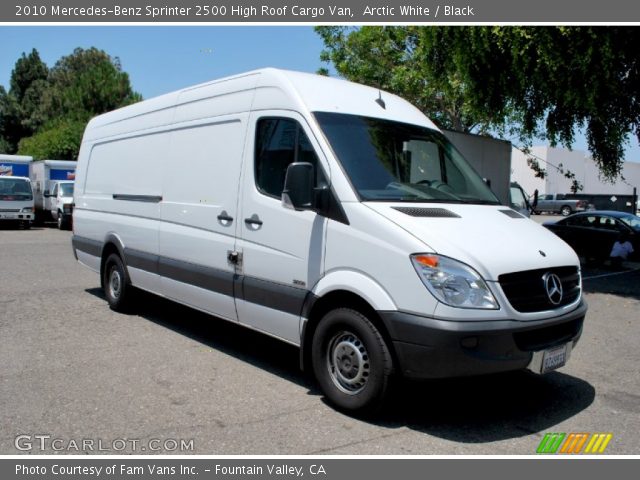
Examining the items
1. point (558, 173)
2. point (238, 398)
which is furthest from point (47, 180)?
point (558, 173)

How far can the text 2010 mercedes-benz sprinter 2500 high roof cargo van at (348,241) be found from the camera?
4.14 m

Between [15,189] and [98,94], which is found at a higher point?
[98,94]

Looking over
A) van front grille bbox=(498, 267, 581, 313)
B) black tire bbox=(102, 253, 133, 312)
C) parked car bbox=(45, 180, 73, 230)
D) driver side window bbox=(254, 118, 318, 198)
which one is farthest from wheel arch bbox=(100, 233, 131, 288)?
parked car bbox=(45, 180, 73, 230)

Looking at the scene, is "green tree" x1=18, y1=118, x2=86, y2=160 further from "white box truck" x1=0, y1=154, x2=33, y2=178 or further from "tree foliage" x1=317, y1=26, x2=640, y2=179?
"tree foliage" x1=317, y1=26, x2=640, y2=179

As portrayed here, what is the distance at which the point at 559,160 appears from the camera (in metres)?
52.0

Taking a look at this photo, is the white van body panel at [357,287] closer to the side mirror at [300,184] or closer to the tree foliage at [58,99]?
the side mirror at [300,184]

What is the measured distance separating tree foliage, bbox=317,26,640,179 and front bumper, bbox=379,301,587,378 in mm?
7049

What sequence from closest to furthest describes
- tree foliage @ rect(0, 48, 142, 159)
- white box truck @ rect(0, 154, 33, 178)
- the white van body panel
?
the white van body panel, white box truck @ rect(0, 154, 33, 178), tree foliage @ rect(0, 48, 142, 159)

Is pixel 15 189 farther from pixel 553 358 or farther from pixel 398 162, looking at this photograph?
pixel 553 358

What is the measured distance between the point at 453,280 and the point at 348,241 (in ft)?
2.80

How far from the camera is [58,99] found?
167ft

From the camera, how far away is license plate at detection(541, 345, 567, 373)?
4434mm

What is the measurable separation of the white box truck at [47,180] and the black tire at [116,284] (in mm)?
18212
